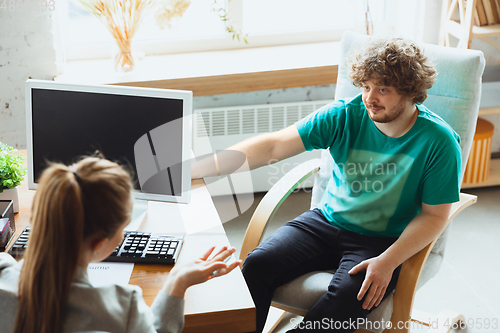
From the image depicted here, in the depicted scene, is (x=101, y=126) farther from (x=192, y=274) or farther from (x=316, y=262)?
(x=316, y=262)

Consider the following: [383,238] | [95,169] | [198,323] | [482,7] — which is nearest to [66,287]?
[95,169]

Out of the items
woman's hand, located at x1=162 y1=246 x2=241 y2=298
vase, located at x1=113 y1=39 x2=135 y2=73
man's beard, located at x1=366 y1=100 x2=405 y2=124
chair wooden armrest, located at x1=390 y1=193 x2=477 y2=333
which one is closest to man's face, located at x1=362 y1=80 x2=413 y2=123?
man's beard, located at x1=366 y1=100 x2=405 y2=124

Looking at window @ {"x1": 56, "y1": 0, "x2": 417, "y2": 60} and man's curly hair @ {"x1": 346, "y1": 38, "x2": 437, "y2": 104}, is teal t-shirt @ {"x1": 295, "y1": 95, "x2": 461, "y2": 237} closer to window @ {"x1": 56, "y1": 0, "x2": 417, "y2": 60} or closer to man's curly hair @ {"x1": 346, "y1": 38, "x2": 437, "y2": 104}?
man's curly hair @ {"x1": 346, "y1": 38, "x2": 437, "y2": 104}

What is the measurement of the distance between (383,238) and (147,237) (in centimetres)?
75

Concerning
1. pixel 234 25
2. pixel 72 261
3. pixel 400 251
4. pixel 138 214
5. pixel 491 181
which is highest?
pixel 234 25

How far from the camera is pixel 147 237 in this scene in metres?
1.27

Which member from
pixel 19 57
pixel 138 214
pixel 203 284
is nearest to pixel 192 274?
pixel 203 284

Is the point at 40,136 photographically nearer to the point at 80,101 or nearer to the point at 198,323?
the point at 80,101

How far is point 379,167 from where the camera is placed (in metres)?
1.58

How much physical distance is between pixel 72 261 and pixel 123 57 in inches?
71.2

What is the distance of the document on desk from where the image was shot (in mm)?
1137

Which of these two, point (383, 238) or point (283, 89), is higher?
point (283, 89)

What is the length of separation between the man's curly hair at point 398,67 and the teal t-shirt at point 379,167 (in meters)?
0.11

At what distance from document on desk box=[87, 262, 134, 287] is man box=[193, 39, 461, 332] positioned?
430mm
